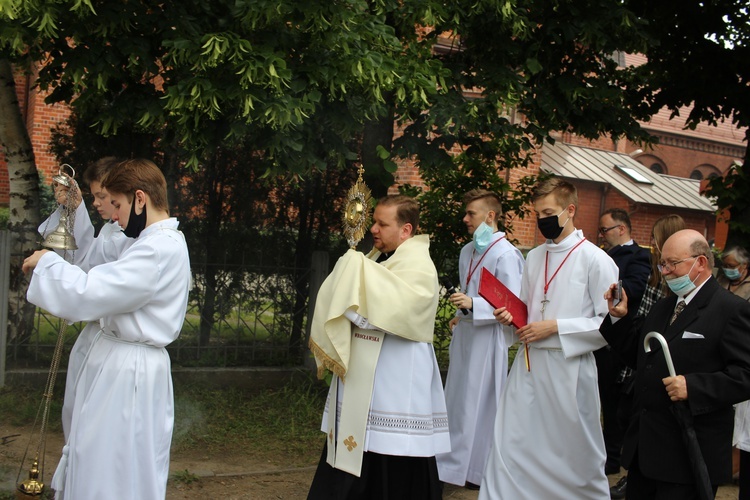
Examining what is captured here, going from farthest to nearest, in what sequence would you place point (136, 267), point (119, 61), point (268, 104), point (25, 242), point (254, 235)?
1. point (254, 235)
2. point (25, 242)
3. point (119, 61)
4. point (268, 104)
5. point (136, 267)

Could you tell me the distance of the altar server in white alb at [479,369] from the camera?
21.3 ft

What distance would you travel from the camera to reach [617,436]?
7.20 meters

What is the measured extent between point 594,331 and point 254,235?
5007 mm

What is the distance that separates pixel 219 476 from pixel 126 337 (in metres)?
2.80

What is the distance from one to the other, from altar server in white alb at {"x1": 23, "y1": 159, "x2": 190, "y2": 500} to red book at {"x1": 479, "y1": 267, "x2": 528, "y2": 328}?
191 cm

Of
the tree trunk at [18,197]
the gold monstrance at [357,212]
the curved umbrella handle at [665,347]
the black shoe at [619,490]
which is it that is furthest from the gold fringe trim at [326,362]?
the tree trunk at [18,197]

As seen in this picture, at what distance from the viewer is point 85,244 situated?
18.7 feet

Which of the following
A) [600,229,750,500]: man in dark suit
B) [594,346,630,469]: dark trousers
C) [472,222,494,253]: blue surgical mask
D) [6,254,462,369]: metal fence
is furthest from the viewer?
[6,254,462,369]: metal fence

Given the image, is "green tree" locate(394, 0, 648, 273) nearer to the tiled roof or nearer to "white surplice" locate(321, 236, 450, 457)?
"white surplice" locate(321, 236, 450, 457)

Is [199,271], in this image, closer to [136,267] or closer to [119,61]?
[119,61]

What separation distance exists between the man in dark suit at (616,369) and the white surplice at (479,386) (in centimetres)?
106

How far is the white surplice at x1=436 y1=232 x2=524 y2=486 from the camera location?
6.49m

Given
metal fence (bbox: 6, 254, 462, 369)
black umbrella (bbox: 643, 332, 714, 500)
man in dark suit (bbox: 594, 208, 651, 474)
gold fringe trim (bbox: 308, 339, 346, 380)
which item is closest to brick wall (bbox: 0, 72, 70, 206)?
metal fence (bbox: 6, 254, 462, 369)

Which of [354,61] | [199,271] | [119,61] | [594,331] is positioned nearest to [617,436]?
[594,331]
